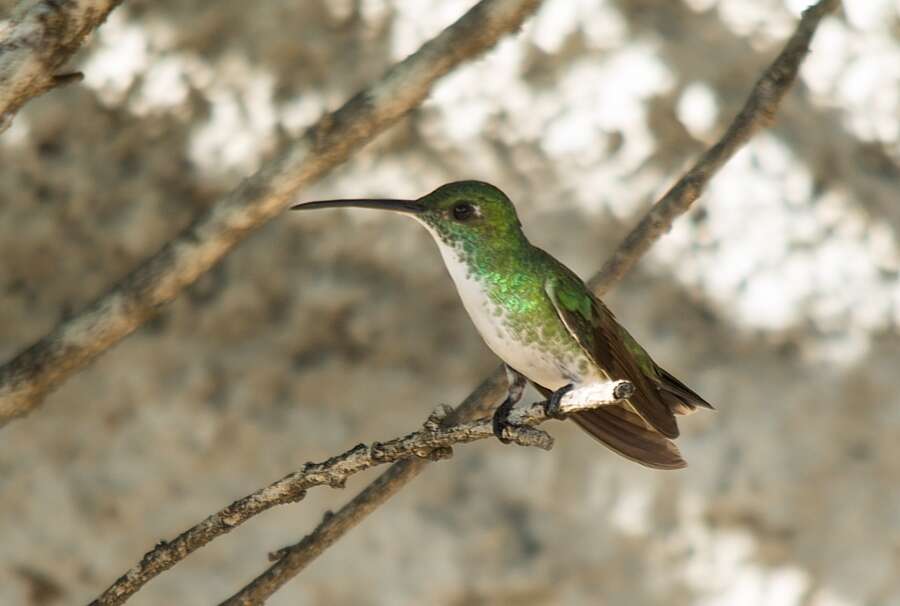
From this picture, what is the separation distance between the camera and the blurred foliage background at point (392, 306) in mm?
1915

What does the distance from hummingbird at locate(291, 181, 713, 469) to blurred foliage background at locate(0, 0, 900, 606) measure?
0.87 metres

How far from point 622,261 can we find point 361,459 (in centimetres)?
44

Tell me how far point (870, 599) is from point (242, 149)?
4.01 feet

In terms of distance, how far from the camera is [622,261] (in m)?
1.25

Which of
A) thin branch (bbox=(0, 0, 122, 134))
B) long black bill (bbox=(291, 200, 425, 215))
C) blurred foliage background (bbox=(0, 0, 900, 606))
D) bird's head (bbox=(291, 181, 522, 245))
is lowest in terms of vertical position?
blurred foliage background (bbox=(0, 0, 900, 606))

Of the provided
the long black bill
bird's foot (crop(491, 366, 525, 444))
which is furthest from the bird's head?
bird's foot (crop(491, 366, 525, 444))

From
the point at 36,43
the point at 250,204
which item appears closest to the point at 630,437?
the point at 250,204

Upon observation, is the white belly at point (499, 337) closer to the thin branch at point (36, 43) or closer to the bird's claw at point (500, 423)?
the bird's claw at point (500, 423)

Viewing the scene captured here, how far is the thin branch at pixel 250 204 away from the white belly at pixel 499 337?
232 millimetres

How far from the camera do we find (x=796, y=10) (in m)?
1.97

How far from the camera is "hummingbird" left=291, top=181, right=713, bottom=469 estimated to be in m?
1.01

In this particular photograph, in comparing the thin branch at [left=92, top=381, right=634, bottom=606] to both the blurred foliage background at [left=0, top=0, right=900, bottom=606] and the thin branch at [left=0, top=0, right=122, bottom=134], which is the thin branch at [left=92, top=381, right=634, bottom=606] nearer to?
the thin branch at [left=0, top=0, right=122, bottom=134]

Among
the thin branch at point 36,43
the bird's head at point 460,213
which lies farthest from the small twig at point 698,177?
the thin branch at point 36,43

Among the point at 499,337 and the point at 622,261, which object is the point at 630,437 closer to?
the point at 499,337
